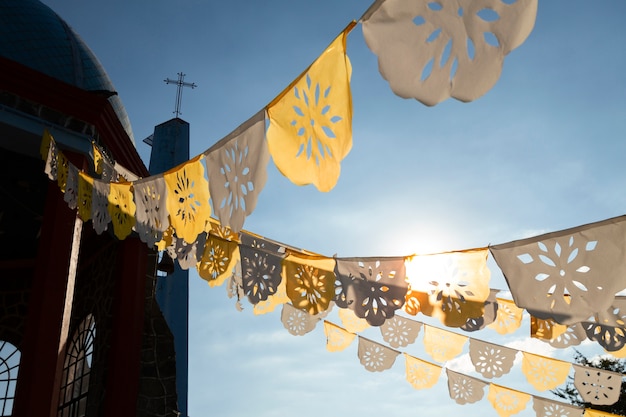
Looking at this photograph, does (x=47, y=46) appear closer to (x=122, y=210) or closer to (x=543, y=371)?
(x=122, y=210)

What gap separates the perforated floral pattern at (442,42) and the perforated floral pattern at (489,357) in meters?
4.82

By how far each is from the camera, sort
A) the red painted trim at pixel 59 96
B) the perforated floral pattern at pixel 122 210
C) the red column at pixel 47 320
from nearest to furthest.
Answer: the perforated floral pattern at pixel 122 210 < the red column at pixel 47 320 < the red painted trim at pixel 59 96

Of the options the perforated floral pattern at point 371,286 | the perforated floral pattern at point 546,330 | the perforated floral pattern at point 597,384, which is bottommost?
the perforated floral pattern at point 597,384

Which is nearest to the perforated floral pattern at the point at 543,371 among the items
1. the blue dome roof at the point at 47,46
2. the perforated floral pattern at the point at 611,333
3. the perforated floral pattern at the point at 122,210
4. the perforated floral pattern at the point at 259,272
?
the perforated floral pattern at the point at 611,333

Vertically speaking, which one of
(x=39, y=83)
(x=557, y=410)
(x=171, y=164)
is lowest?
(x=557, y=410)

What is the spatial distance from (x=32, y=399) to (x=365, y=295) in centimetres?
320

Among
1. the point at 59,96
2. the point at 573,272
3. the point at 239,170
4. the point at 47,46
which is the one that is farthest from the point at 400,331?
the point at 47,46

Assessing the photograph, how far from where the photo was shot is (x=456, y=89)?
1818 millimetres

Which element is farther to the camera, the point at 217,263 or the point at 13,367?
the point at 13,367

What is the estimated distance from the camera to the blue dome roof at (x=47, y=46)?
6781 millimetres

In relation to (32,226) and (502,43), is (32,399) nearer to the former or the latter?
(32,226)

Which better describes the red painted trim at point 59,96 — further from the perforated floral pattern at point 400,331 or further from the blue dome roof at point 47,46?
the perforated floral pattern at point 400,331

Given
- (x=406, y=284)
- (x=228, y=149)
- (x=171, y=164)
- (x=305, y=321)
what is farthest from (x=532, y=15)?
(x=171, y=164)

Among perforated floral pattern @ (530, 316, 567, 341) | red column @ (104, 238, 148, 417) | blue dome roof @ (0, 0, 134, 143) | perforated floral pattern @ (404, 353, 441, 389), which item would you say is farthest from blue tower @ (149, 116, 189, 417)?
perforated floral pattern @ (530, 316, 567, 341)
